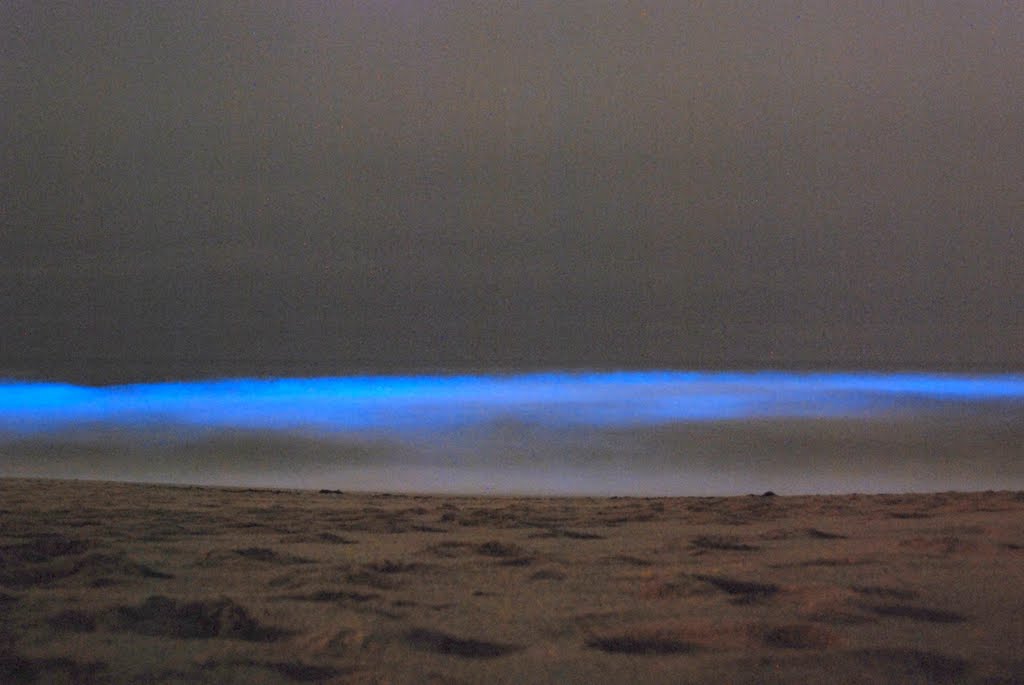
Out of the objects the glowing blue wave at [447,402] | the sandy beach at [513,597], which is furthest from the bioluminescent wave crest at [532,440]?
the sandy beach at [513,597]

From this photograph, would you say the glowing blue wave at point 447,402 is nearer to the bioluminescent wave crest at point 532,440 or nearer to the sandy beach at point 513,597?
the bioluminescent wave crest at point 532,440

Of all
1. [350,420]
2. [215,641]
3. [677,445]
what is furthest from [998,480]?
[350,420]

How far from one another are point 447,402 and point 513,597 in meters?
11.6

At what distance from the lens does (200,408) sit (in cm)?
1262

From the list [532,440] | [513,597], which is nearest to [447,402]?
[532,440]

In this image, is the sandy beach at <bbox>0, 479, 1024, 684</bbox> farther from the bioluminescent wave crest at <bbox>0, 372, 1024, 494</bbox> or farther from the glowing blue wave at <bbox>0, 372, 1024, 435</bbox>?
the glowing blue wave at <bbox>0, 372, 1024, 435</bbox>

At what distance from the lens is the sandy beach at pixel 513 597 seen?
1.92 metres

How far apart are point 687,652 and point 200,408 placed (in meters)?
11.5

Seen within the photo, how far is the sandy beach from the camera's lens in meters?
1.92

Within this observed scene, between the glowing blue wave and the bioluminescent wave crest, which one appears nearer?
the bioluminescent wave crest

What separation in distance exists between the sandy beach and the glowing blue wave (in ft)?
20.0

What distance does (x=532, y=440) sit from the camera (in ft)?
28.0

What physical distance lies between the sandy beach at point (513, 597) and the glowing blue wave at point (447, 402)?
20.0ft

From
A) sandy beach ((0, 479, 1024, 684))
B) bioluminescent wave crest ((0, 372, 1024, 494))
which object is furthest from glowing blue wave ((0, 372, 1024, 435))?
sandy beach ((0, 479, 1024, 684))
